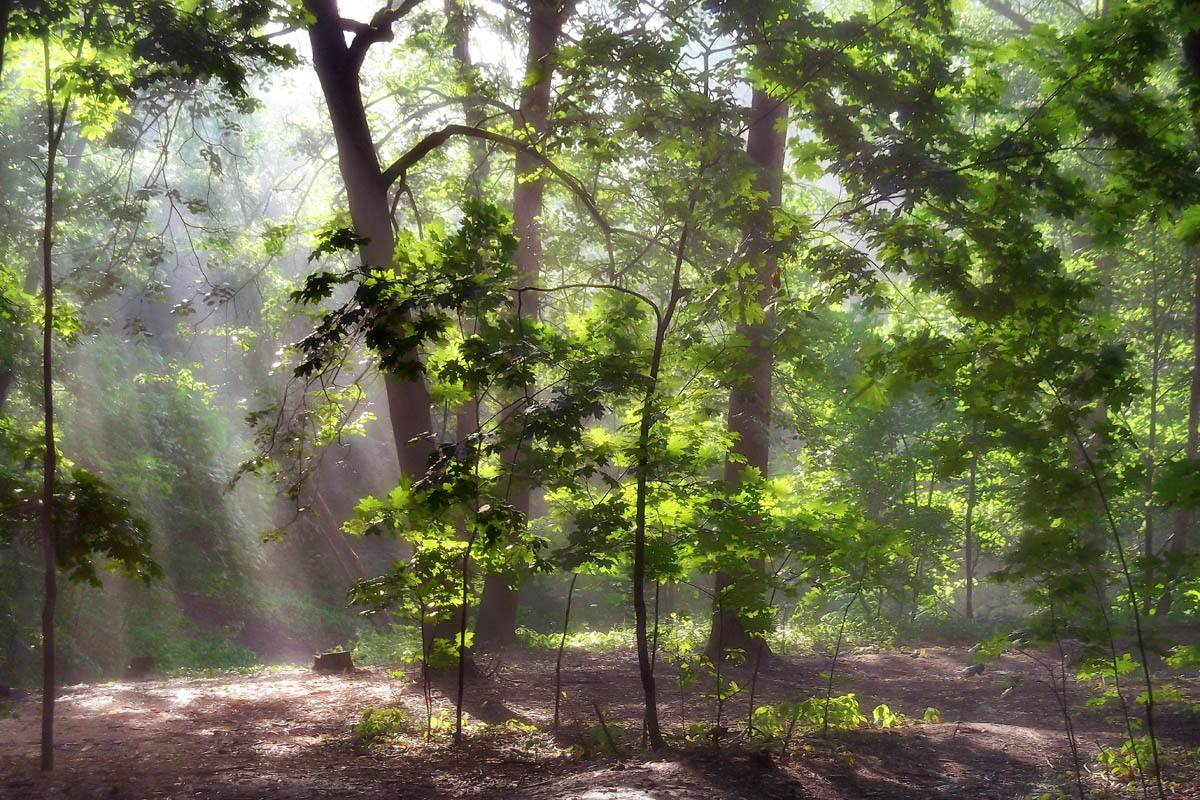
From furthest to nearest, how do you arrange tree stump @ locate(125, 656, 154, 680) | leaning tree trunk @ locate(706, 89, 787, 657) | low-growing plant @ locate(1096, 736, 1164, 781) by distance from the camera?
tree stump @ locate(125, 656, 154, 680)
leaning tree trunk @ locate(706, 89, 787, 657)
low-growing plant @ locate(1096, 736, 1164, 781)

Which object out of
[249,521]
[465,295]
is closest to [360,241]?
[465,295]

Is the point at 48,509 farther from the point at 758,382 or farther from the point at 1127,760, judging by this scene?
the point at 758,382

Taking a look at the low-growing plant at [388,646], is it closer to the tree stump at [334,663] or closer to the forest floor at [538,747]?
the tree stump at [334,663]

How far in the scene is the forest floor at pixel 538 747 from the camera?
17.9ft

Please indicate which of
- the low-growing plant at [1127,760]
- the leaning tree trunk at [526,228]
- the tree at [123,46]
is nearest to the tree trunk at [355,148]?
the tree at [123,46]

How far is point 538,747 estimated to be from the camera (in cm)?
693

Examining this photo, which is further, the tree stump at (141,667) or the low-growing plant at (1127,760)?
the tree stump at (141,667)

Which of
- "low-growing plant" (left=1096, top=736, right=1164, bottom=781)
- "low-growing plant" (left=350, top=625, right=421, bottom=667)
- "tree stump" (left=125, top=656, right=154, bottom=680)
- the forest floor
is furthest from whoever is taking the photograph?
"tree stump" (left=125, top=656, right=154, bottom=680)

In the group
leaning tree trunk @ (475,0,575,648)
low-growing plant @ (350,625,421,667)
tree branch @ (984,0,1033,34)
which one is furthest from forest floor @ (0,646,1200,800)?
tree branch @ (984,0,1033,34)

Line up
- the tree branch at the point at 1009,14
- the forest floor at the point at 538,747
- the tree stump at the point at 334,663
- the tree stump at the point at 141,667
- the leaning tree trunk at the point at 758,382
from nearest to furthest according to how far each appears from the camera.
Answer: the forest floor at the point at 538,747 → the leaning tree trunk at the point at 758,382 → the tree stump at the point at 334,663 → the tree stump at the point at 141,667 → the tree branch at the point at 1009,14

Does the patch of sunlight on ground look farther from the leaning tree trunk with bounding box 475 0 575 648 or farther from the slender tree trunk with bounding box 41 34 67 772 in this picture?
the leaning tree trunk with bounding box 475 0 575 648

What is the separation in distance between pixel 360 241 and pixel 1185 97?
5.42 meters

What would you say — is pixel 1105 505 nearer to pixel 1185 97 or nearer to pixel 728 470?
pixel 1185 97

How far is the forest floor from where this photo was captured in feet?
17.9
